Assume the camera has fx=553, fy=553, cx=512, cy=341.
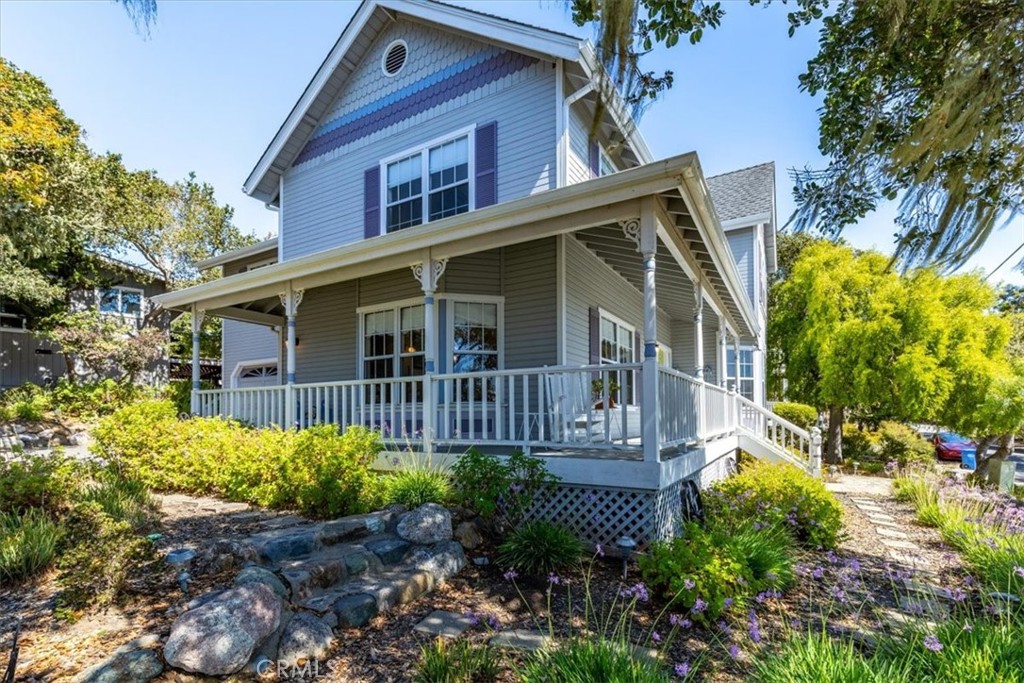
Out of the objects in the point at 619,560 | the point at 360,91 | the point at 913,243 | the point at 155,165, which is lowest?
the point at 619,560

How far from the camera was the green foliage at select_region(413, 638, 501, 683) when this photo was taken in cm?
327

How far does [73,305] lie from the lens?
1844cm

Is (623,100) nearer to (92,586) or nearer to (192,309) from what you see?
(92,586)

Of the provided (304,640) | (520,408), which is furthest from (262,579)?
(520,408)

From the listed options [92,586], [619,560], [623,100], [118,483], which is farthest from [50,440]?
[623,100]

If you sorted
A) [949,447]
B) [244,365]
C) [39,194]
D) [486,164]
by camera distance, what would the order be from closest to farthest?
[486,164] < [39,194] < [244,365] < [949,447]

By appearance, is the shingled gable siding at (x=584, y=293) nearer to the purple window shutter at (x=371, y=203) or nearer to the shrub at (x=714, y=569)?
the shrub at (x=714, y=569)

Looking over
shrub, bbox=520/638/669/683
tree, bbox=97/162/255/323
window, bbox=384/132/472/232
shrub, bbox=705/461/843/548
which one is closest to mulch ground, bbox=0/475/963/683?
shrub, bbox=520/638/669/683

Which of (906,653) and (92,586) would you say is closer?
(906,653)

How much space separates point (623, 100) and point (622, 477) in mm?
3740

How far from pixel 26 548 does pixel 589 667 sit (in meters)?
4.40

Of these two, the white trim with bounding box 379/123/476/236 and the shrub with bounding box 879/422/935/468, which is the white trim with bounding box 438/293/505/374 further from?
the shrub with bounding box 879/422/935/468

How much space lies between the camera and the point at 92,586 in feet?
12.7

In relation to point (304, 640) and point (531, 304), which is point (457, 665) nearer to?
point (304, 640)
